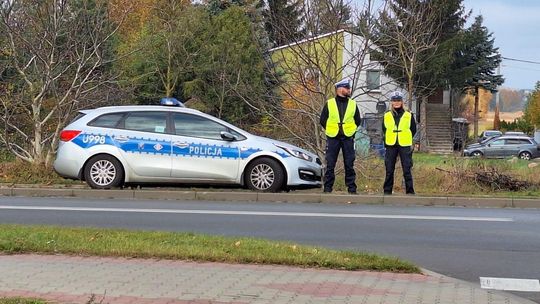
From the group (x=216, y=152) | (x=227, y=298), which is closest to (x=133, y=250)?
(x=227, y=298)

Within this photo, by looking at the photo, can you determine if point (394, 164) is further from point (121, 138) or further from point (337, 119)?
point (121, 138)

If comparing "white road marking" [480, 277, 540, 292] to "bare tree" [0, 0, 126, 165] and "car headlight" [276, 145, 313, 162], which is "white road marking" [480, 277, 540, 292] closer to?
"car headlight" [276, 145, 313, 162]

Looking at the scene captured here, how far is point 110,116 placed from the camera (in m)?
13.0

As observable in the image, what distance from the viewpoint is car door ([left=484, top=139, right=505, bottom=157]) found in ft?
137

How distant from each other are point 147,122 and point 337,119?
11.3 ft

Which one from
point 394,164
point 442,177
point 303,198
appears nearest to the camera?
point 303,198

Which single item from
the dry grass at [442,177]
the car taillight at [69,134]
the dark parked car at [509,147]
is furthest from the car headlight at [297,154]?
the dark parked car at [509,147]

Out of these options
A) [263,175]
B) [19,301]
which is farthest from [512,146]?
[19,301]

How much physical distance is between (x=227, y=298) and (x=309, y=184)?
762 centimetres

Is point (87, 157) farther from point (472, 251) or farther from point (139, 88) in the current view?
point (139, 88)

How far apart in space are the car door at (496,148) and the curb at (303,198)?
A: 3040 cm

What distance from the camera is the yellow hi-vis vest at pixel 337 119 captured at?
12430 mm

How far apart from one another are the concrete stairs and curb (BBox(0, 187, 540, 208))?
116 ft

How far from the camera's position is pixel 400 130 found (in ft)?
41.6
